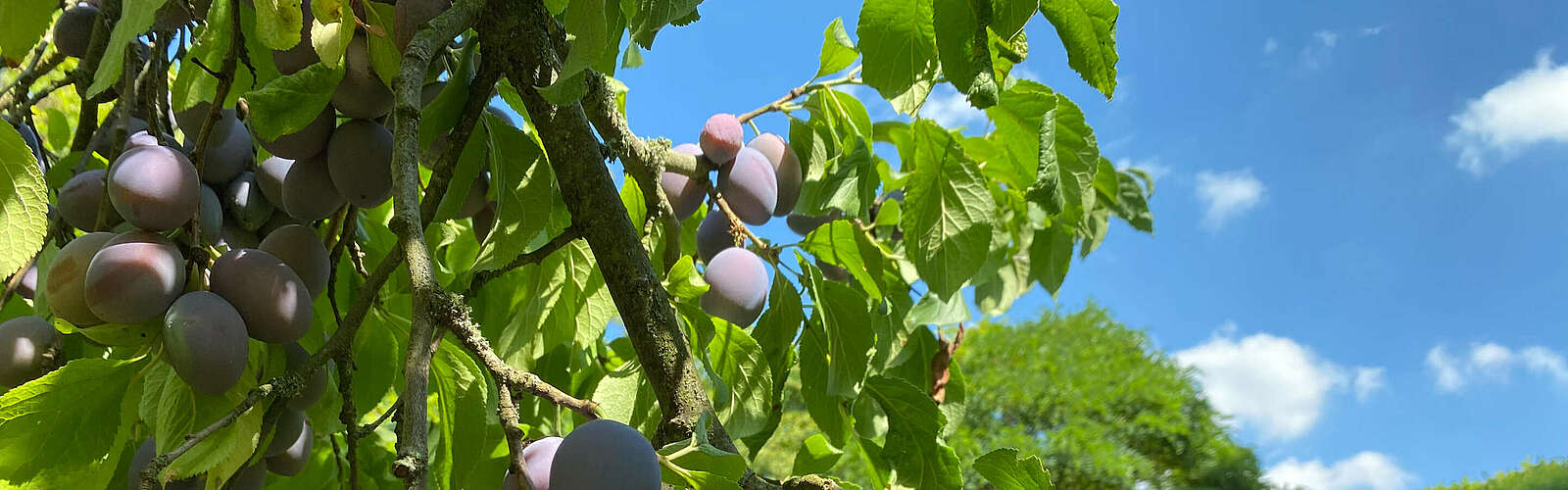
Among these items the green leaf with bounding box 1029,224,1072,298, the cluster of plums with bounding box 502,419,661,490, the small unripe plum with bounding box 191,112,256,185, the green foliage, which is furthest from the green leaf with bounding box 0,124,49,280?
the green foliage

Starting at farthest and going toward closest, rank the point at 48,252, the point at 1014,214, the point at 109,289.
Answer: the point at 1014,214 < the point at 48,252 < the point at 109,289

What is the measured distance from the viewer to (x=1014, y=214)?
1.17 metres

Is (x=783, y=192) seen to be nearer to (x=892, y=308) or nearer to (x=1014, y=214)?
(x=892, y=308)

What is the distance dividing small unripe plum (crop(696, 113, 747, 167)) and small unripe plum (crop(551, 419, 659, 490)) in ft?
1.38

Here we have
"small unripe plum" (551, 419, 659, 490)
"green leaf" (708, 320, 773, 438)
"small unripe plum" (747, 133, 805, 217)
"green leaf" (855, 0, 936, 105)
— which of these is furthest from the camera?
"small unripe plum" (747, 133, 805, 217)

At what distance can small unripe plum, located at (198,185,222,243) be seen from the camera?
61cm

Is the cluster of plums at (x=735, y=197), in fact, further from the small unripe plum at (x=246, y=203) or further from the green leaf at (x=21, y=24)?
the green leaf at (x=21, y=24)

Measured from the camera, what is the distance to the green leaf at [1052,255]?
44.5 inches

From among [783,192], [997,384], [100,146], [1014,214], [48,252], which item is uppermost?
[997,384]

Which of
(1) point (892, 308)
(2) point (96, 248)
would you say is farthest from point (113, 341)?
(1) point (892, 308)

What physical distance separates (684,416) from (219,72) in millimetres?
330

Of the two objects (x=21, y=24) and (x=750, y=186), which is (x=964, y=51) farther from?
(x=21, y=24)

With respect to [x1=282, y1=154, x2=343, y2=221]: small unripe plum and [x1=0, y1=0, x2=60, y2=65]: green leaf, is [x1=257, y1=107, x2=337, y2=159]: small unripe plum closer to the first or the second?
[x1=282, y1=154, x2=343, y2=221]: small unripe plum

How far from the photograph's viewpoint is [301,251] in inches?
23.4
